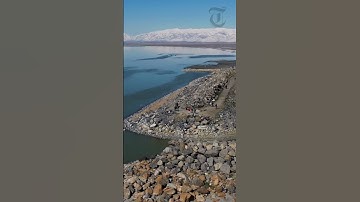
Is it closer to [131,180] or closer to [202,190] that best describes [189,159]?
[202,190]

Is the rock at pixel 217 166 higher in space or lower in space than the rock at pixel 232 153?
lower

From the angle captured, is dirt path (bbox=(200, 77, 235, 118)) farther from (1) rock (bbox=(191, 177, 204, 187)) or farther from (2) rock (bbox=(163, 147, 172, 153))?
(1) rock (bbox=(191, 177, 204, 187))

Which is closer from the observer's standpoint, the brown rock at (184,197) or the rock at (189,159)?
the brown rock at (184,197)

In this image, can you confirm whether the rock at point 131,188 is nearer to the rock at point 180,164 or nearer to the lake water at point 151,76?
the lake water at point 151,76

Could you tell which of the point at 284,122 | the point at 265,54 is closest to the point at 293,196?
the point at 284,122

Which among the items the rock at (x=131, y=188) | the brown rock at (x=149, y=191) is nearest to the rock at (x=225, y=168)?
the brown rock at (x=149, y=191)

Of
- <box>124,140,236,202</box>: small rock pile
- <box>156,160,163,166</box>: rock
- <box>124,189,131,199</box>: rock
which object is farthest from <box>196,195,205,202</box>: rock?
<box>124,189,131,199</box>: rock
